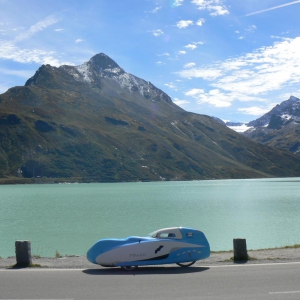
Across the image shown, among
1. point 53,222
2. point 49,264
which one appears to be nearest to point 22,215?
point 53,222

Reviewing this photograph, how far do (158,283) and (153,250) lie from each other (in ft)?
11.0

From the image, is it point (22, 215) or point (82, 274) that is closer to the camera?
point (82, 274)

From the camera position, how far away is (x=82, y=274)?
1744 centimetres

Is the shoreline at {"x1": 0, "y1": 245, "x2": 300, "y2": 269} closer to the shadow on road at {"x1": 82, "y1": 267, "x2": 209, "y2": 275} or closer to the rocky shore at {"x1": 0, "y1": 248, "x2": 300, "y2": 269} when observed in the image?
the rocky shore at {"x1": 0, "y1": 248, "x2": 300, "y2": 269}

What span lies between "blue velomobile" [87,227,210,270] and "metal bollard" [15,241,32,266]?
310cm

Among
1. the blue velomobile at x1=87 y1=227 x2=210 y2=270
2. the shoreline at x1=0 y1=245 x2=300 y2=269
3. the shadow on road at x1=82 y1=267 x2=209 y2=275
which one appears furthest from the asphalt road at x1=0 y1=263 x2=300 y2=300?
the shoreline at x1=0 y1=245 x2=300 y2=269

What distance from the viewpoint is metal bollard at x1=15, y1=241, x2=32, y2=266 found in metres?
19.7

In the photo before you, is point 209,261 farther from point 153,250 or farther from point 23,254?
point 23,254

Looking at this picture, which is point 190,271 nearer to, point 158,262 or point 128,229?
point 158,262

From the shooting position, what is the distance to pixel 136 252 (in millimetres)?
18609

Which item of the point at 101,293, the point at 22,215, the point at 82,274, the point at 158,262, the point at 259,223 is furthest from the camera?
the point at 22,215

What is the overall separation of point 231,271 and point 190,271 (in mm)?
1731

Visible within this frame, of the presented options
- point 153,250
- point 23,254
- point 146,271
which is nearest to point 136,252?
point 153,250

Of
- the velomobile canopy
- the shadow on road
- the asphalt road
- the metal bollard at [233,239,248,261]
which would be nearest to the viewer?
the asphalt road
